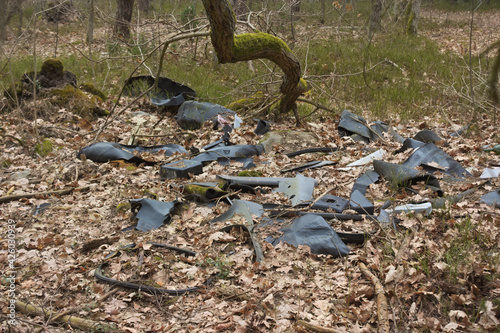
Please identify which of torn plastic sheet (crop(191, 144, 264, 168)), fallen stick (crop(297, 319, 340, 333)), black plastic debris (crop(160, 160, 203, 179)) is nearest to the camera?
fallen stick (crop(297, 319, 340, 333))

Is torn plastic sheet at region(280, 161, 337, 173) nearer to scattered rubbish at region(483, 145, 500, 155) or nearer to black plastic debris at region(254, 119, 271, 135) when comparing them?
black plastic debris at region(254, 119, 271, 135)

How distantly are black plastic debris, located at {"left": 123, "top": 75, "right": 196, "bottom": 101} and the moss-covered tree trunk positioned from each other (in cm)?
226

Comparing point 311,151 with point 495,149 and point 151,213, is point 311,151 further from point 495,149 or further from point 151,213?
point 151,213

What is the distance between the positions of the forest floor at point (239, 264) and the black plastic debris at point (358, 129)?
1201mm

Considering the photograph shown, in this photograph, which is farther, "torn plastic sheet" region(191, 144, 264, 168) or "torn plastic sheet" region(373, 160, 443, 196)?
"torn plastic sheet" region(191, 144, 264, 168)

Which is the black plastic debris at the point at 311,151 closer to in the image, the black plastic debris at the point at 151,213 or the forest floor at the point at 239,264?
the forest floor at the point at 239,264

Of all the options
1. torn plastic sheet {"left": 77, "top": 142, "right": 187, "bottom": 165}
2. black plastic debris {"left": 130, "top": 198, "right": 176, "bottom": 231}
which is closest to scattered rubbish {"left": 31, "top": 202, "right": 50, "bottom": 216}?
black plastic debris {"left": 130, "top": 198, "right": 176, "bottom": 231}

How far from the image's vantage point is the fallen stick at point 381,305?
8.66ft

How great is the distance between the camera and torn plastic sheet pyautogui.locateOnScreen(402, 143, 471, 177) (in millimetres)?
4848

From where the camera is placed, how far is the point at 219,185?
469 cm

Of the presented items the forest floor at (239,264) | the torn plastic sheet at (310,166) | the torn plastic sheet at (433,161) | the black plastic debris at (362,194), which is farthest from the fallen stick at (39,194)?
the torn plastic sheet at (433,161)

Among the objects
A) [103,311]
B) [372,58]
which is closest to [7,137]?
[103,311]

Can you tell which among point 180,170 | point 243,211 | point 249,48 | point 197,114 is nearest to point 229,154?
point 180,170

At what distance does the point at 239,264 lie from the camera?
11.4 feet
